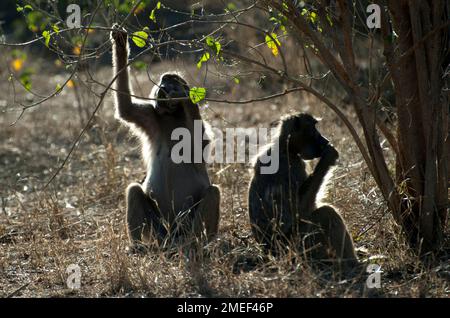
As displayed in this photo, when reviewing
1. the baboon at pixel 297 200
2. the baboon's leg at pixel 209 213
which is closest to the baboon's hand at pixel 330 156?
the baboon at pixel 297 200

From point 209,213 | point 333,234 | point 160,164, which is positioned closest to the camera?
point 333,234

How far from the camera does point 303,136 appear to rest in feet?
18.7

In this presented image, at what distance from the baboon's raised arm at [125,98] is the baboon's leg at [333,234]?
73.5 inches

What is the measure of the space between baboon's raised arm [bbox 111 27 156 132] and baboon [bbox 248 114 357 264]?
1.30 m

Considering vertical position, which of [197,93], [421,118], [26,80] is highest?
[26,80]

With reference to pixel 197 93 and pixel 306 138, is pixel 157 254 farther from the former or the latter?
pixel 306 138

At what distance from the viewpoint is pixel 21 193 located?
27.5 feet

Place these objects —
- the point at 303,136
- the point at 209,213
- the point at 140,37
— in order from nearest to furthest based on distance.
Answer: the point at 140,37 → the point at 303,136 → the point at 209,213

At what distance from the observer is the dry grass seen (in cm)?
466

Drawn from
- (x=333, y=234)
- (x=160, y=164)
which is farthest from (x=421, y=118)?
(x=160, y=164)

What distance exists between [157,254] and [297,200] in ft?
3.32

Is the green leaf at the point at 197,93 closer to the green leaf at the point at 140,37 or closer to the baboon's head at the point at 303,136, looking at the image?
the green leaf at the point at 140,37

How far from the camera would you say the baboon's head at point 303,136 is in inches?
223
